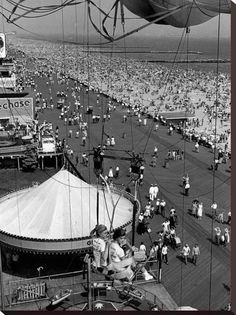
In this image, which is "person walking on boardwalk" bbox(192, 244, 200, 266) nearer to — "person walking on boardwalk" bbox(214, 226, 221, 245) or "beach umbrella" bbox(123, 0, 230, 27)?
"person walking on boardwalk" bbox(214, 226, 221, 245)

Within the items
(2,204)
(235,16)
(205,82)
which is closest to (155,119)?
(2,204)

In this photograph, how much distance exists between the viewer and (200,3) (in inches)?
385

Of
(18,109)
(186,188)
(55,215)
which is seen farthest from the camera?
(18,109)

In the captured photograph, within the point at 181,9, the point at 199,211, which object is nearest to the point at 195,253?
the point at 199,211

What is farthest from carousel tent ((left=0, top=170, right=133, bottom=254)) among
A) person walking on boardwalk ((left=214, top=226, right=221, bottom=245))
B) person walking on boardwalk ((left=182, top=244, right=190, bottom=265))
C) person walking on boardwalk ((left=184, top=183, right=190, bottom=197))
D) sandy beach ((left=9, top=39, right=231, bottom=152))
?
sandy beach ((left=9, top=39, right=231, bottom=152))

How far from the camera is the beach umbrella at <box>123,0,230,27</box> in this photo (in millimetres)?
9805

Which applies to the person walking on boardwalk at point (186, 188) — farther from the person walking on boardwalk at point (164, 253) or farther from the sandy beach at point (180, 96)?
the sandy beach at point (180, 96)

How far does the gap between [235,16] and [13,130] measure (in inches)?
1037

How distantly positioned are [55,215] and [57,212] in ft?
0.43

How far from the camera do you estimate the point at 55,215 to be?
15.5 m

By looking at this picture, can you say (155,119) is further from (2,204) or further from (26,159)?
(2,204)

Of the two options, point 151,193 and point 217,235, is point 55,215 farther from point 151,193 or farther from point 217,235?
point 151,193

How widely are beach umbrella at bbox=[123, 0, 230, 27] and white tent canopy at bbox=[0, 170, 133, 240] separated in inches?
263

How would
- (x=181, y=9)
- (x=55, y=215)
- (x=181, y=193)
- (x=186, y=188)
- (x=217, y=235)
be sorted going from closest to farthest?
(x=181, y=9)
(x=55, y=215)
(x=217, y=235)
(x=186, y=188)
(x=181, y=193)
